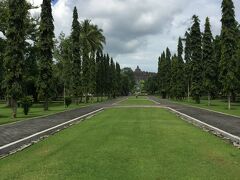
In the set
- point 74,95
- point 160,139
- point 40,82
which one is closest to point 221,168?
point 160,139

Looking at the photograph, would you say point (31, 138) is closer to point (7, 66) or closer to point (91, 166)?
point (91, 166)

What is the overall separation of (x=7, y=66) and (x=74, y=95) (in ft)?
103

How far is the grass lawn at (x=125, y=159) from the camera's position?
855 centimetres

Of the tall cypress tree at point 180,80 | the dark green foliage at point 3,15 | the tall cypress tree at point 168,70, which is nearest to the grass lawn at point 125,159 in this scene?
the dark green foliage at point 3,15

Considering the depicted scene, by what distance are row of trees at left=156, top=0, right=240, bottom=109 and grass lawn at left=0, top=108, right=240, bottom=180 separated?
31913 mm

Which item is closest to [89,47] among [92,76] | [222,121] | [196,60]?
[92,76]

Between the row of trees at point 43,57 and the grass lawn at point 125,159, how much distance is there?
55.2 ft

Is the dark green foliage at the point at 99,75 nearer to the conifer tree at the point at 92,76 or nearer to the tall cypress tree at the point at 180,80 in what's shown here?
the conifer tree at the point at 92,76

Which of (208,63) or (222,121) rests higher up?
(208,63)

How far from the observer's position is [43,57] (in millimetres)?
45062

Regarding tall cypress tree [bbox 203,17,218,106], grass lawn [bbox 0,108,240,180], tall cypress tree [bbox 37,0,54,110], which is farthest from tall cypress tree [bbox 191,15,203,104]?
grass lawn [bbox 0,108,240,180]

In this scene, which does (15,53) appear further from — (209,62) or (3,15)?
(209,62)

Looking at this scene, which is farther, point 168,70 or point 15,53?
point 168,70

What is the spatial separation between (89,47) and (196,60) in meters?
26.0
